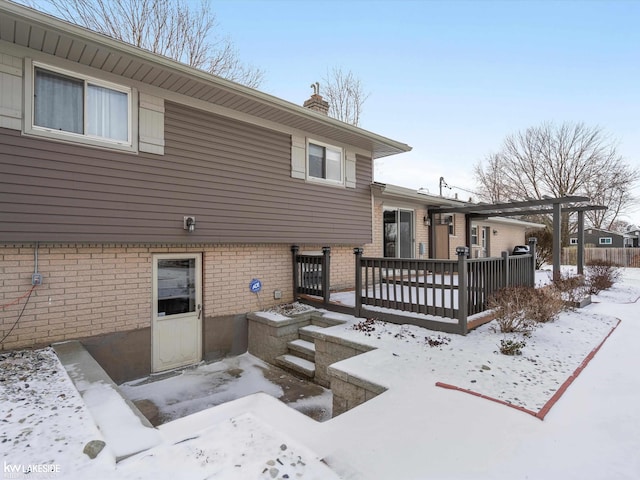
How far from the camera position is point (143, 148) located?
528 centimetres

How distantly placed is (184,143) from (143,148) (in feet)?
2.32

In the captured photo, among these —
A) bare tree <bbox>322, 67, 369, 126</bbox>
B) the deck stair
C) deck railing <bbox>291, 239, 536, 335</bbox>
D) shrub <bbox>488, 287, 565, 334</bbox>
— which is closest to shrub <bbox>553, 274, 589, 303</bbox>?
deck railing <bbox>291, 239, 536, 335</bbox>

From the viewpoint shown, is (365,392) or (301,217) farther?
(301,217)

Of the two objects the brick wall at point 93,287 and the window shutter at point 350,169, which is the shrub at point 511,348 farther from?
the window shutter at point 350,169

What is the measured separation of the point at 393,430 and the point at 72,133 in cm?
550

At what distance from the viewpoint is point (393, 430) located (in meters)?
2.73

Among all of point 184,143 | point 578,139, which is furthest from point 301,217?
point 578,139

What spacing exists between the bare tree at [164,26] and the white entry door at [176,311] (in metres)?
Result: 9.11

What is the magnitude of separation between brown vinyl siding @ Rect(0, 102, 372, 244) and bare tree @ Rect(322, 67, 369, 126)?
11.0 meters

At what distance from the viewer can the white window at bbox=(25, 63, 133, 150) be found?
4.46 meters

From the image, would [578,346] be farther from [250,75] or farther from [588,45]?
[250,75]

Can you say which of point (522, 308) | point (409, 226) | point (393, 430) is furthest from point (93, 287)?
point (409, 226)

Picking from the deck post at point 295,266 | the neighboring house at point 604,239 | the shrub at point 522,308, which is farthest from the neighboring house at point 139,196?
the neighboring house at point 604,239

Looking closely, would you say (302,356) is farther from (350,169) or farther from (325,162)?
(350,169)
